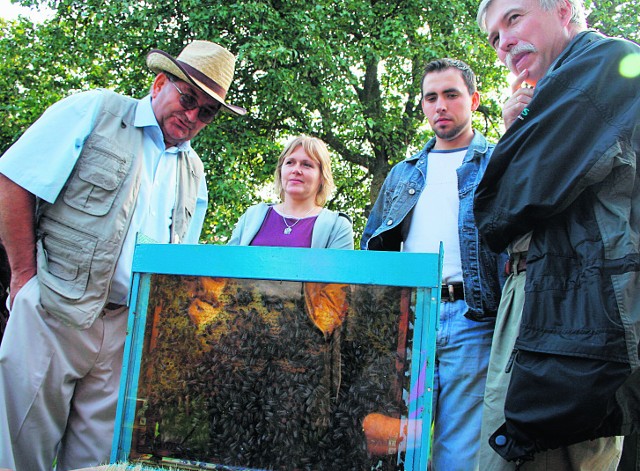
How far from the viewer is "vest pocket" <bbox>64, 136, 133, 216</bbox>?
2.33 meters

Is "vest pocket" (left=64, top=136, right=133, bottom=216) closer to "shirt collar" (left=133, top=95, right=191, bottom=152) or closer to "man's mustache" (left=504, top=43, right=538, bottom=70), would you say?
"shirt collar" (left=133, top=95, right=191, bottom=152)

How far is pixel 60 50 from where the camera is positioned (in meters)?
9.27

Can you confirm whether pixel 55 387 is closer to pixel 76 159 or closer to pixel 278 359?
pixel 76 159

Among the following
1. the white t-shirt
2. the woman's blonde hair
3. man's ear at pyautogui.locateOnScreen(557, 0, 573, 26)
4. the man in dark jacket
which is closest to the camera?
the man in dark jacket

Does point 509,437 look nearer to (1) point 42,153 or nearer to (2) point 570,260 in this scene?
(2) point 570,260

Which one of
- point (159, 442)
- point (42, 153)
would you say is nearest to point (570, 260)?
point (159, 442)

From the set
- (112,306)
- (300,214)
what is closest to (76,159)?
(112,306)

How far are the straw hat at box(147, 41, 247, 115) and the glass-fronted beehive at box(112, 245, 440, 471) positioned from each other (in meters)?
1.12

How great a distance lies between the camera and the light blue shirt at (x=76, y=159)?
229 centimetres

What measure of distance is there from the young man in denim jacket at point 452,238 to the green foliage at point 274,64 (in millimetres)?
5402

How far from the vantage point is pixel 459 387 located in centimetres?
222

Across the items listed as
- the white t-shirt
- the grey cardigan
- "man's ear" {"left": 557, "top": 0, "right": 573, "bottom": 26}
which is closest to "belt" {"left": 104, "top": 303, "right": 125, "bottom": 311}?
the grey cardigan

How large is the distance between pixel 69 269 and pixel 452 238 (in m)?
1.57

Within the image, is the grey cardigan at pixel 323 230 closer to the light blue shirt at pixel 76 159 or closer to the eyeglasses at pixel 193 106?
the light blue shirt at pixel 76 159
